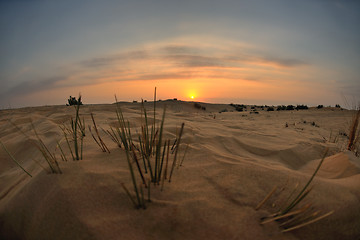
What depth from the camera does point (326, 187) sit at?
1.27m

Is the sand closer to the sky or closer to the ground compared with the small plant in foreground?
closer to the ground

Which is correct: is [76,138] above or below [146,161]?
above

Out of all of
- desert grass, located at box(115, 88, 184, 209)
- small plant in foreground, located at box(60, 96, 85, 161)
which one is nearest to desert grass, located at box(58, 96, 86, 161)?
small plant in foreground, located at box(60, 96, 85, 161)

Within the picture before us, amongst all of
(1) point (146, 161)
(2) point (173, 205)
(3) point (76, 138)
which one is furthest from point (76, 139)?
(2) point (173, 205)

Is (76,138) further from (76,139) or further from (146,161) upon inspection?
(146,161)

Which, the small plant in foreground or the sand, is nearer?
the sand

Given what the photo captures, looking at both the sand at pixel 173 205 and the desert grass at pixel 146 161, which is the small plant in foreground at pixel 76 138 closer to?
the sand at pixel 173 205

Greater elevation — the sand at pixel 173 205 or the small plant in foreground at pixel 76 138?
the small plant in foreground at pixel 76 138

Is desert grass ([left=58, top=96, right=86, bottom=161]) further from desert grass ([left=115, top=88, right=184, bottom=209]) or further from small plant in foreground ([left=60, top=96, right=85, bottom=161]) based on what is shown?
desert grass ([left=115, top=88, right=184, bottom=209])

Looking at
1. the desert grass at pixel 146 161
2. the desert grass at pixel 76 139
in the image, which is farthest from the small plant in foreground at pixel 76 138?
the desert grass at pixel 146 161

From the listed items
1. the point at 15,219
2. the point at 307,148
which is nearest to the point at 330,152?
the point at 307,148

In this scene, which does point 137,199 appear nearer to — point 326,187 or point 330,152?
point 326,187

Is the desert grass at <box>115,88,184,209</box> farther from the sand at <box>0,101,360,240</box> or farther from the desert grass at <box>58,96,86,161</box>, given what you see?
the desert grass at <box>58,96,86,161</box>

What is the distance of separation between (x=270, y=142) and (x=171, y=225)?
2284 mm
